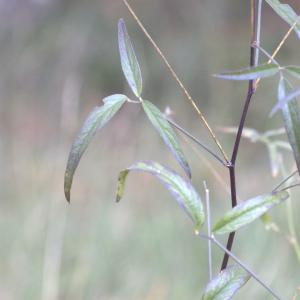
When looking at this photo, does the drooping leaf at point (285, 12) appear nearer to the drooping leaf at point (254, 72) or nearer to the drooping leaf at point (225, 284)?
the drooping leaf at point (254, 72)

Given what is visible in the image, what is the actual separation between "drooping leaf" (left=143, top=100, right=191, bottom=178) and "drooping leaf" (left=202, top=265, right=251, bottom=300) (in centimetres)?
9

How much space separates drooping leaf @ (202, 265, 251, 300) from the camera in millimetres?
571

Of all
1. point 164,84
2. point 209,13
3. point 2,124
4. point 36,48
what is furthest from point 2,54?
point 209,13

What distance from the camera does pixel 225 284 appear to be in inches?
22.8

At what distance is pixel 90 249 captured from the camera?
2113mm

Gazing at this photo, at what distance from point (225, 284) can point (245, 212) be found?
0.22 feet

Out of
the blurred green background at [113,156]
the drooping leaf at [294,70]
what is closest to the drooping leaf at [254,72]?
the drooping leaf at [294,70]

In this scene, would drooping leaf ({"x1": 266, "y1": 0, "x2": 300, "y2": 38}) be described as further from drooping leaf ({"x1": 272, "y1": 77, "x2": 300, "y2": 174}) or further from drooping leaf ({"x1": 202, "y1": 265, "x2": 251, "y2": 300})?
drooping leaf ({"x1": 202, "y1": 265, "x2": 251, "y2": 300})

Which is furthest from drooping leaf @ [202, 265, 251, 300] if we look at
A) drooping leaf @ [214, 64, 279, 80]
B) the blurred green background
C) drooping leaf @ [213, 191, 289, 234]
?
the blurred green background

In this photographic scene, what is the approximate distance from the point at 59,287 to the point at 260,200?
4.58 feet

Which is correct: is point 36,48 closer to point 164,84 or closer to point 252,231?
point 164,84

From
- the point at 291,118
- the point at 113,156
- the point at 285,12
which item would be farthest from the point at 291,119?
the point at 113,156

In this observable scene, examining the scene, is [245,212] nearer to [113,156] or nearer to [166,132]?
[166,132]

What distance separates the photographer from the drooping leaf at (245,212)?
0.54 m
